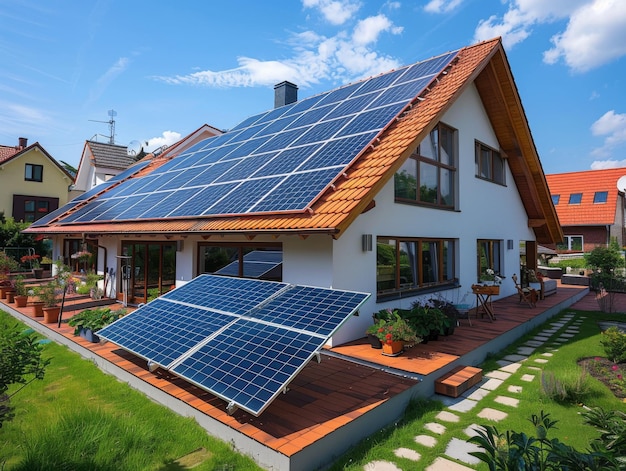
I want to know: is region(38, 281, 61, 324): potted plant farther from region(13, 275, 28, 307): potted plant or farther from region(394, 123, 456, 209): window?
region(394, 123, 456, 209): window

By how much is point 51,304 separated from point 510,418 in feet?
38.1

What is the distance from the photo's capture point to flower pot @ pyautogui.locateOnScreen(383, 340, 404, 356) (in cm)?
687

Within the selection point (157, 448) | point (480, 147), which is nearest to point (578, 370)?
point (157, 448)

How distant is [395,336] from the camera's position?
22.5 ft

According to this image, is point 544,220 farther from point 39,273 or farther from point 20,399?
point 39,273

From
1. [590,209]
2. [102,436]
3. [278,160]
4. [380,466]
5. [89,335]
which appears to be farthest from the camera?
[590,209]

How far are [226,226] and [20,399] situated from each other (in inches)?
178

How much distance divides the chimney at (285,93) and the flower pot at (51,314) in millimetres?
12977

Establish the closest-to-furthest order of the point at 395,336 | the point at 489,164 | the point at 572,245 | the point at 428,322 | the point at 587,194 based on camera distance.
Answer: the point at 395,336 < the point at 428,322 < the point at 489,164 < the point at 572,245 < the point at 587,194

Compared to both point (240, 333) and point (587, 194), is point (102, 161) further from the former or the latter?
point (587, 194)

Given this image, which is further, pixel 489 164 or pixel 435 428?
pixel 489 164

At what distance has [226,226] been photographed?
8086 mm

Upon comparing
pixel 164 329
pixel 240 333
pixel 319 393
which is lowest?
pixel 319 393

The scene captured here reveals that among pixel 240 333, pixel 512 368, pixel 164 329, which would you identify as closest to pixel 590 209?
pixel 512 368
